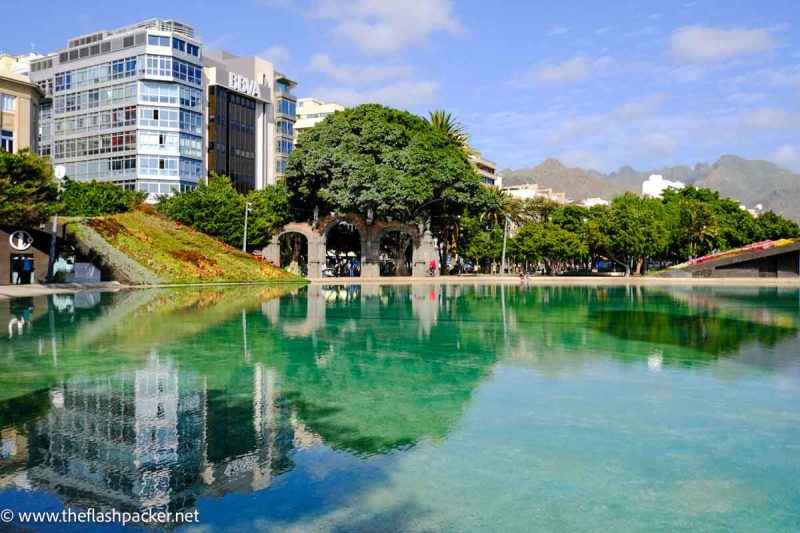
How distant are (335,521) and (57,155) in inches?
3422

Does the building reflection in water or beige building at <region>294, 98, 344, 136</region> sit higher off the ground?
beige building at <region>294, 98, 344, 136</region>

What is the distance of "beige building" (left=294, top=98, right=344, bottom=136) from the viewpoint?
11625 cm

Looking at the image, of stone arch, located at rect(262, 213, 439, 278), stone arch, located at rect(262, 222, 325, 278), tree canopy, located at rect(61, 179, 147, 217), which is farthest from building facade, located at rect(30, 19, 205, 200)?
stone arch, located at rect(262, 213, 439, 278)

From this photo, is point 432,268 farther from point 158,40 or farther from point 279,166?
point 279,166

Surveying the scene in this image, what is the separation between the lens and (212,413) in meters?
9.77

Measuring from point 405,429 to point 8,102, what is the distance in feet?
224

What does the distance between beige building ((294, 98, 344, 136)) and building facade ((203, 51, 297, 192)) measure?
14348 millimetres

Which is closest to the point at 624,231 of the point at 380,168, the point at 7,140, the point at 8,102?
the point at 380,168

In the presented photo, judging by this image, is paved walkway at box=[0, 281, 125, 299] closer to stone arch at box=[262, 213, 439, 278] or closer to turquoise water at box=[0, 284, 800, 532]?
turquoise water at box=[0, 284, 800, 532]

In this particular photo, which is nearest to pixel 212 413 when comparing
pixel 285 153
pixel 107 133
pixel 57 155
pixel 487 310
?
pixel 487 310

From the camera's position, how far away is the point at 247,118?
297 ft

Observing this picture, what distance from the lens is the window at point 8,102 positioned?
62.1m

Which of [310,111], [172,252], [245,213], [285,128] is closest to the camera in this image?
[172,252]

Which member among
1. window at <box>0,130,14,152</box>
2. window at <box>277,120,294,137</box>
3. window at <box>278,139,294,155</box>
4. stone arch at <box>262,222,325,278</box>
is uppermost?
window at <box>277,120,294,137</box>
